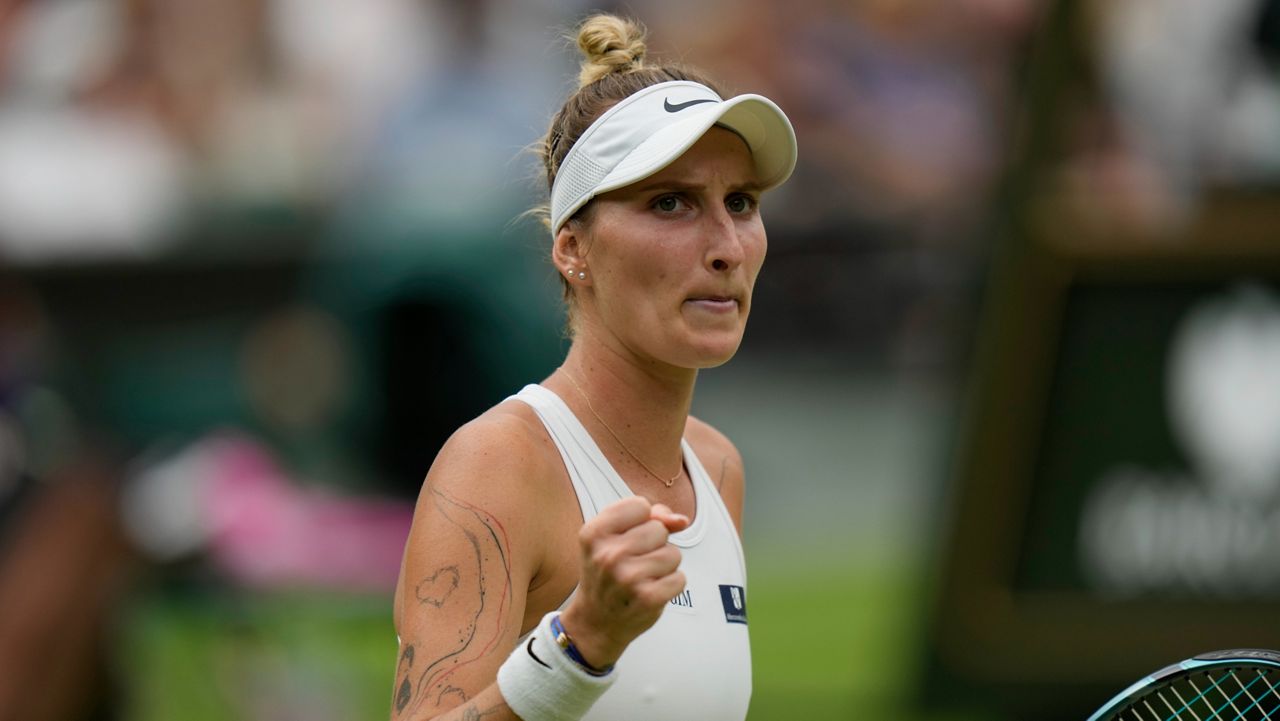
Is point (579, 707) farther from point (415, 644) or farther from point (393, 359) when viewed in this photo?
point (393, 359)

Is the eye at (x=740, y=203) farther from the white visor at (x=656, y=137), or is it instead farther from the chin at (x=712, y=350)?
the chin at (x=712, y=350)

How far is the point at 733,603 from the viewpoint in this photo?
3.20 metres

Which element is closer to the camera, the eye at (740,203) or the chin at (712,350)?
the chin at (712,350)

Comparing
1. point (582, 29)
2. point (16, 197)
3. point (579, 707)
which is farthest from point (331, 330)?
point (579, 707)

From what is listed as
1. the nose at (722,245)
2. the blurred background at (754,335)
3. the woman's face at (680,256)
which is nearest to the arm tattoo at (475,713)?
the woman's face at (680,256)

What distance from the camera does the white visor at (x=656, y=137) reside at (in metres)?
3.04

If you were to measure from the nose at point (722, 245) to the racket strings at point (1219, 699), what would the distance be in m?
1.01

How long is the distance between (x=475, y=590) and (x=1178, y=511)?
4.72m

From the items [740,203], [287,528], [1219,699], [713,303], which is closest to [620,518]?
[713,303]

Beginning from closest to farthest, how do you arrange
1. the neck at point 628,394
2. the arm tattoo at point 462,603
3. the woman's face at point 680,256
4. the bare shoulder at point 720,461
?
1. the arm tattoo at point 462,603
2. the woman's face at point 680,256
3. the neck at point 628,394
4. the bare shoulder at point 720,461

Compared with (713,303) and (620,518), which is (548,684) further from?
(713,303)

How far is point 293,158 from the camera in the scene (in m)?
11.2

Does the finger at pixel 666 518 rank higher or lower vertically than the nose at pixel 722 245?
lower

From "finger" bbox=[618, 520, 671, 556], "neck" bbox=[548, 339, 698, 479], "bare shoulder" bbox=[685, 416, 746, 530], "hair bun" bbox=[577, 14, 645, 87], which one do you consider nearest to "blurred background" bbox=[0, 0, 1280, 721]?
"bare shoulder" bbox=[685, 416, 746, 530]
